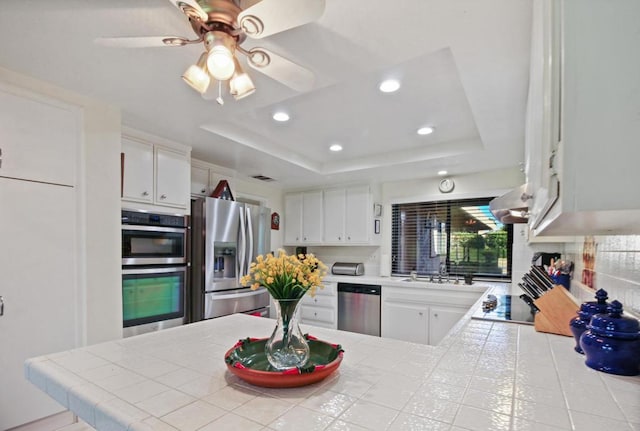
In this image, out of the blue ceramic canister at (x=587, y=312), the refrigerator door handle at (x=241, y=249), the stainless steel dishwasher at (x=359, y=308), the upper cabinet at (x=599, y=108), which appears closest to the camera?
the upper cabinet at (x=599, y=108)

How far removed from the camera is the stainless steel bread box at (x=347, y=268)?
174 inches

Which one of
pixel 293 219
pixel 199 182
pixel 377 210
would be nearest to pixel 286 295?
pixel 199 182

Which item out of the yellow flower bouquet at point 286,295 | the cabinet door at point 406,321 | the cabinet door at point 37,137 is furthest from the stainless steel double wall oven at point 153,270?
the cabinet door at point 406,321

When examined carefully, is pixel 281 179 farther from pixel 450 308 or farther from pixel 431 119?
pixel 450 308

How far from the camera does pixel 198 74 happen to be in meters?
1.40

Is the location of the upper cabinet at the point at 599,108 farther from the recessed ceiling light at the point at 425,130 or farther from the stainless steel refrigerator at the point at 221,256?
the stainless steel refrigerator at the point at 221,256

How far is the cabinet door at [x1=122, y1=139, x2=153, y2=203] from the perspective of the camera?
Result: 241 centimetres

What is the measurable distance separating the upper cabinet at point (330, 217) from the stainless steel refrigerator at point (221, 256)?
1.25 meters

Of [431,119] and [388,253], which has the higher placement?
[431,119]

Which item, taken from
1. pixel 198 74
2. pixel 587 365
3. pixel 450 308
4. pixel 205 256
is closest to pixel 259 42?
pixel 198 74

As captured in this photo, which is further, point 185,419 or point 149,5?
point 149,5

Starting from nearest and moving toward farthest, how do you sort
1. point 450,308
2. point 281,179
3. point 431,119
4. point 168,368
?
point 168,368 < point 431,119 < point 450,308 < point 281,179

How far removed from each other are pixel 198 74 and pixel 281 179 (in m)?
2.87

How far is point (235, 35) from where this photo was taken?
4.32 ft
